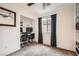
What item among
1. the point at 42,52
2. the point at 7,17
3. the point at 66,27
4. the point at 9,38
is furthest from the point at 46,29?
the point at 7,17

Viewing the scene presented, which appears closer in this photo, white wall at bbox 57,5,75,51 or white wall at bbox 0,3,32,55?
white wall at bbox 0,3,32,55

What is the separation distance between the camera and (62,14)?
4035mm

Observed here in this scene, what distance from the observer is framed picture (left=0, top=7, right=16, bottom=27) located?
2742 millimetres

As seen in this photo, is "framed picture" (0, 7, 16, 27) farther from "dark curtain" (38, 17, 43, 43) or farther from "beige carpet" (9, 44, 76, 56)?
"dark curtain" (38, 17, 43, 43)

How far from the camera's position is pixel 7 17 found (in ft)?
9.78

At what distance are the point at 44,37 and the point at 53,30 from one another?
1.09 meters

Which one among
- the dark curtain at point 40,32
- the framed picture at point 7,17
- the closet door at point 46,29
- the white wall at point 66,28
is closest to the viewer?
the framed picture at point 7,17

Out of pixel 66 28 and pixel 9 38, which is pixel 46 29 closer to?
pixel 66 28

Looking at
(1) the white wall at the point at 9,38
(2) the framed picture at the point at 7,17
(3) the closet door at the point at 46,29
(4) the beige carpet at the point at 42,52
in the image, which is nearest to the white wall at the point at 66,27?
(4) the beige carpet at the point at 42,52

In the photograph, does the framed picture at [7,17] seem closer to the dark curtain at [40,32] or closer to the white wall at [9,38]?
the white wall at [9,38]

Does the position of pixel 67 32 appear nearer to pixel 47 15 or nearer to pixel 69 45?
pixel 69 45

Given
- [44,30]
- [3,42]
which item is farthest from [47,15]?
[3,42]

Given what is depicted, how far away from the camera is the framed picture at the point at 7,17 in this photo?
2.74 meters

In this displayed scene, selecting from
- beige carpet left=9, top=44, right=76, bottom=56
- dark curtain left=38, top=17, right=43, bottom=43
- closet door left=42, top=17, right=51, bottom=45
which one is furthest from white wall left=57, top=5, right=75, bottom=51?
dark curtain left=38, top=17, right=43, bottom=43
